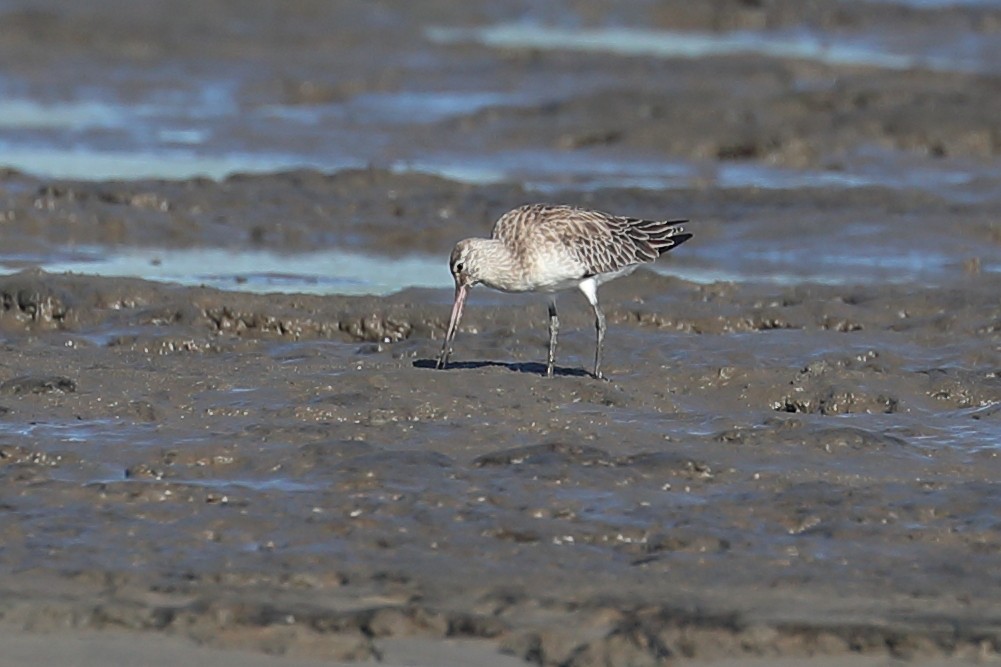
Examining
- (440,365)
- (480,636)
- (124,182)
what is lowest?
(480,636)

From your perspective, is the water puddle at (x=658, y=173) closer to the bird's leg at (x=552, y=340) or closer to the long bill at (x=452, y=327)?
the bird's leg at (x=552, y=340)

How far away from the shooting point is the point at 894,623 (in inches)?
253

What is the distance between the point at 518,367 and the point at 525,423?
1.59m

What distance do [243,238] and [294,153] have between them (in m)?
3.80

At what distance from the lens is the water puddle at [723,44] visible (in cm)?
2323

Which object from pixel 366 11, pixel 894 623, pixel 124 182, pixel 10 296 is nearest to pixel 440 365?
pixel 10 296

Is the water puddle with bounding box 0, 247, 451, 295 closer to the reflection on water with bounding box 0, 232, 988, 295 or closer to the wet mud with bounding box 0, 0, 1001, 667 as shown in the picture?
the reflection on water with bounding box 0, 232, 988, 295

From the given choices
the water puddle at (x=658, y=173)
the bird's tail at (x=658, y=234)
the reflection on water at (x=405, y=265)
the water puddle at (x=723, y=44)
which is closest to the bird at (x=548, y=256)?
the bird's tail at (x=658, y=234)

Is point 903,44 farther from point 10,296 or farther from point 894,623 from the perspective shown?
point 894,623

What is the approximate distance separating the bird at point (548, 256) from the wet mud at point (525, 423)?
45 cm

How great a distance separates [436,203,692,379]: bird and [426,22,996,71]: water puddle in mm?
12955

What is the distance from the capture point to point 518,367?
10.1 m

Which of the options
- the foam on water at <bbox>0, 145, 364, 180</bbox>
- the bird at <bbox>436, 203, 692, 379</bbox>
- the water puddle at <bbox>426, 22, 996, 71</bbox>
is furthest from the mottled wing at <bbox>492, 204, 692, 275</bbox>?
the water puddle at <bbox>426, 22, 996, 71</bbox>

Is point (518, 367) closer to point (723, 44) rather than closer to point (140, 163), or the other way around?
point (140, 163)
